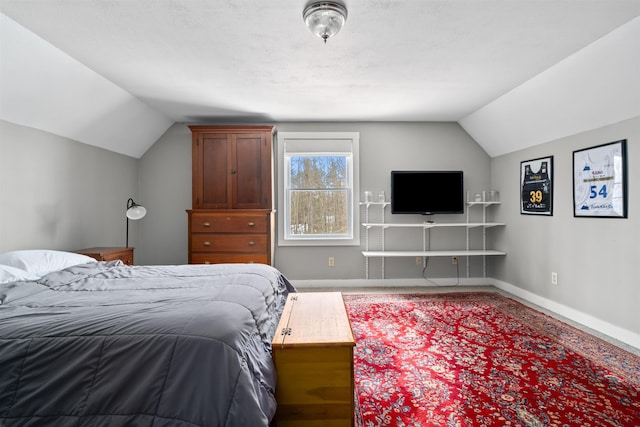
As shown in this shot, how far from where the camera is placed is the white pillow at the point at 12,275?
6.45ft

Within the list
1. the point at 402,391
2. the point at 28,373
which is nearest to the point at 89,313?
the point at 28,373

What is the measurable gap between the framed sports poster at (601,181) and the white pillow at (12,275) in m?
4.59

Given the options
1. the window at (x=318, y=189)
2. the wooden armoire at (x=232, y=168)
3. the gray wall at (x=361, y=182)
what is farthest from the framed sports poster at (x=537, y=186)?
the wooden armoire at (x=232, y=168)

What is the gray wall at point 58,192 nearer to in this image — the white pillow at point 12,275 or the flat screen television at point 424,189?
the white pillow at point 12,275

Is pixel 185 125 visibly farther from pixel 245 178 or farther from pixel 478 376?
pixel 478 376

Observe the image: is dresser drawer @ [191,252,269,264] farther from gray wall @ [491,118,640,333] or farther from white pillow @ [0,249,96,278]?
gray wall @ [491,118,640,333]

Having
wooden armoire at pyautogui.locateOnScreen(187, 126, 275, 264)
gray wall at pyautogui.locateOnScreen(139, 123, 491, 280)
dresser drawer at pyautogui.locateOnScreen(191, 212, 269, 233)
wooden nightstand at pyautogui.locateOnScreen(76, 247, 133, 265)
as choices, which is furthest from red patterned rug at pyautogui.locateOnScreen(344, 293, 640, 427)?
wooden nightstand at pyautogui.locateOnScreen(76, 247, 133, 265)

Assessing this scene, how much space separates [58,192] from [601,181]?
17.0 feet

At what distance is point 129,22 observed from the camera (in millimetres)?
2135

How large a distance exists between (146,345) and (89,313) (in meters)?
0.39

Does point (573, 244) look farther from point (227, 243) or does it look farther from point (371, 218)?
point (227, 243)

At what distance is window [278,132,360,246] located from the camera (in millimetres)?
4527

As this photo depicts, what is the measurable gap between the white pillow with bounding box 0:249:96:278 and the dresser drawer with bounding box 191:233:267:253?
145cm

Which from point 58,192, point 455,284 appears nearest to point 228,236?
point 58,192
